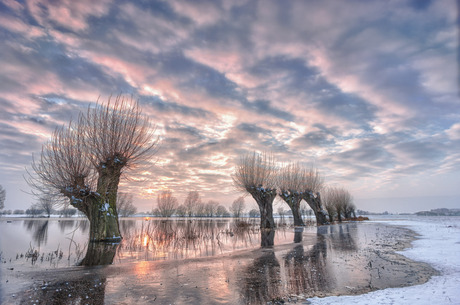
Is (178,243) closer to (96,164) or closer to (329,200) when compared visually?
(96,164)

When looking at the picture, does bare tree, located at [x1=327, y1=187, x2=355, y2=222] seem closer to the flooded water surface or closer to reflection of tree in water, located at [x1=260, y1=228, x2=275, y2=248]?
reflection of tree in water, located at [x1=260, y1=228, x2=275, y2=248]

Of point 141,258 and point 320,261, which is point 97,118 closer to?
point 141,258

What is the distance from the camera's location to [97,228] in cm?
1664

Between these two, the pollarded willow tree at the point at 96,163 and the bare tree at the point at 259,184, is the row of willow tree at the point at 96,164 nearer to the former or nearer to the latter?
the pollarded willow tree at the point at 96,163

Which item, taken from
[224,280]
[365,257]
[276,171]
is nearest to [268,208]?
[276,171]

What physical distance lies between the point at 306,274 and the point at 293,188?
106ft

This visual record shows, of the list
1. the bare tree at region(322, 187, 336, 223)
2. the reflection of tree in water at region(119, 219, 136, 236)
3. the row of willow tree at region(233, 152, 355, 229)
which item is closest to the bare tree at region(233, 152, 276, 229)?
the row of willow tree at region(233, 152, 355, 229)

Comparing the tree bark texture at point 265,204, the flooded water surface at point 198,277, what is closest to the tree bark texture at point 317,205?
the tree bark texture at point 265,204

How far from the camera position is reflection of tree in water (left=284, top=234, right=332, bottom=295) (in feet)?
20.6

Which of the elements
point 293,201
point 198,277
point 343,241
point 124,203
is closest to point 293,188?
point 293,201

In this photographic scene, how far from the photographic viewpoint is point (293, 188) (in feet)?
128

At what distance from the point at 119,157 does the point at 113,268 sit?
33.4ft

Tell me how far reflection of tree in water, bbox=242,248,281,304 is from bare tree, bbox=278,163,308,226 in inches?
1111

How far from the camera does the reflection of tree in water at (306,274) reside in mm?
6270
